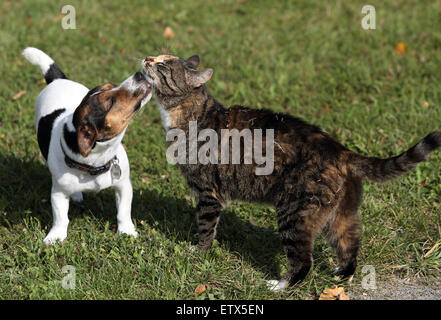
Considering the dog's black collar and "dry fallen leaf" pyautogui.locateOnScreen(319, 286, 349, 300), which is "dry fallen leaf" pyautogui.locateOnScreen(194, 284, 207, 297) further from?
the dog's black collar

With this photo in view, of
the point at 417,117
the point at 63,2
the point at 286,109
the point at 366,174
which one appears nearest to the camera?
the point at 366,174

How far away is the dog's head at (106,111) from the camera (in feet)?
12.9

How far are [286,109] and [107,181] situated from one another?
3.11m

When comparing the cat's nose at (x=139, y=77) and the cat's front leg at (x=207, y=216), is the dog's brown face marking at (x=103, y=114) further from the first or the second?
the cat's front leg at (x=207, y=216)

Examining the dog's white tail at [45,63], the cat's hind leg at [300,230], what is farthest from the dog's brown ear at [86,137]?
the dog's white tail at [45,63]

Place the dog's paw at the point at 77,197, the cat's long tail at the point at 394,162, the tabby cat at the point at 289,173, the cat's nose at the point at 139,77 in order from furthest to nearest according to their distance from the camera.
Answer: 1. the dog's paw at the point at 77,197
2. the cat's nose at the point at 139,77
3. the tabby cat at the point at 289,173
4. the cat's long tail at the point at 394,162

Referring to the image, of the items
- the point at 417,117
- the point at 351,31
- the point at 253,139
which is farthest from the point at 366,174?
the point at 351,31

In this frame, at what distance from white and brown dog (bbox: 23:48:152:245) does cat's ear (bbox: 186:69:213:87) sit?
40 cm

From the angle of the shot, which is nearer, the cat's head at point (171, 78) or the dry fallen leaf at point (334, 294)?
the dry fallen leaf at point (334, 294)

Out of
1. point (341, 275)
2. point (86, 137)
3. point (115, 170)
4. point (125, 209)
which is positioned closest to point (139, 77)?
point (86, 137)

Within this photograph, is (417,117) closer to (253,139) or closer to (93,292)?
(253,139)

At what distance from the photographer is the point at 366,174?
383 cm

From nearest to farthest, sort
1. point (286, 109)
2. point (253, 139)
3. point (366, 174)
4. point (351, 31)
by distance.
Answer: point (366, 174) → point (253, 139) → point (286, 109) → point (351, 31)
